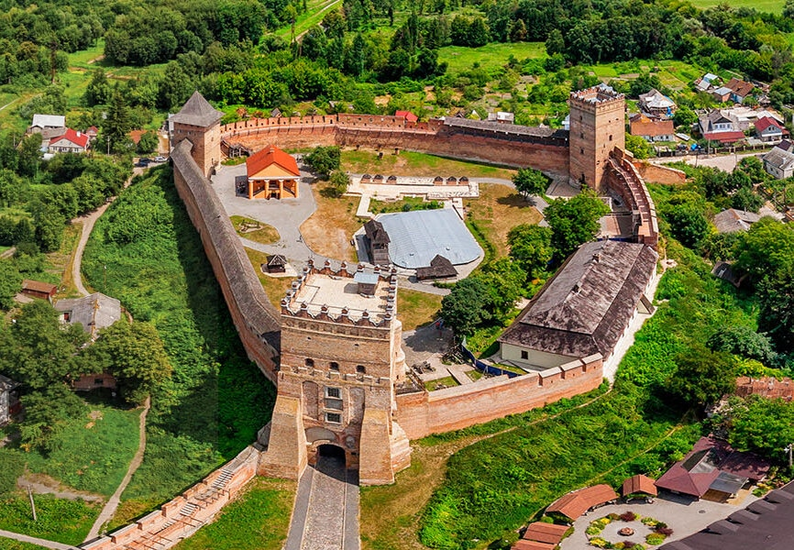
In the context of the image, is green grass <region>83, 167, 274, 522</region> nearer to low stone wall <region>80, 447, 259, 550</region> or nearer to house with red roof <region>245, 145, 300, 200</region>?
low stone wall <region>80, 447, 259, 550</region>

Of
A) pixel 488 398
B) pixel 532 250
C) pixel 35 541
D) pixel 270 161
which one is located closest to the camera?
pixel 35 541

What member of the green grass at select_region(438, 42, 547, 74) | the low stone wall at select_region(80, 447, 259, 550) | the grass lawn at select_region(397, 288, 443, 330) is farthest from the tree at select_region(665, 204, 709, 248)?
the green grass at select_region(438, 42, 547, 74)

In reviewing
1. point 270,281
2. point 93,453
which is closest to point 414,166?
point 270,281

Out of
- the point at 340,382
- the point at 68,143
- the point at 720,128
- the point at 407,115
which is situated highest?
the point at 340,382

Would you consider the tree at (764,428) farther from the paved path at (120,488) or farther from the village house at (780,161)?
the village house at (780,161)

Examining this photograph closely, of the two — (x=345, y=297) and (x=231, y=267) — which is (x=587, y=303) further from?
(x=231, y=267)

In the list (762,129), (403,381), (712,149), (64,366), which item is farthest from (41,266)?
(762,129)

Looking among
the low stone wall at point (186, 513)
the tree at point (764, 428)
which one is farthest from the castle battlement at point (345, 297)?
the tree at point (764, 428)

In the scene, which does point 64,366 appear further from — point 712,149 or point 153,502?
point 712,149
